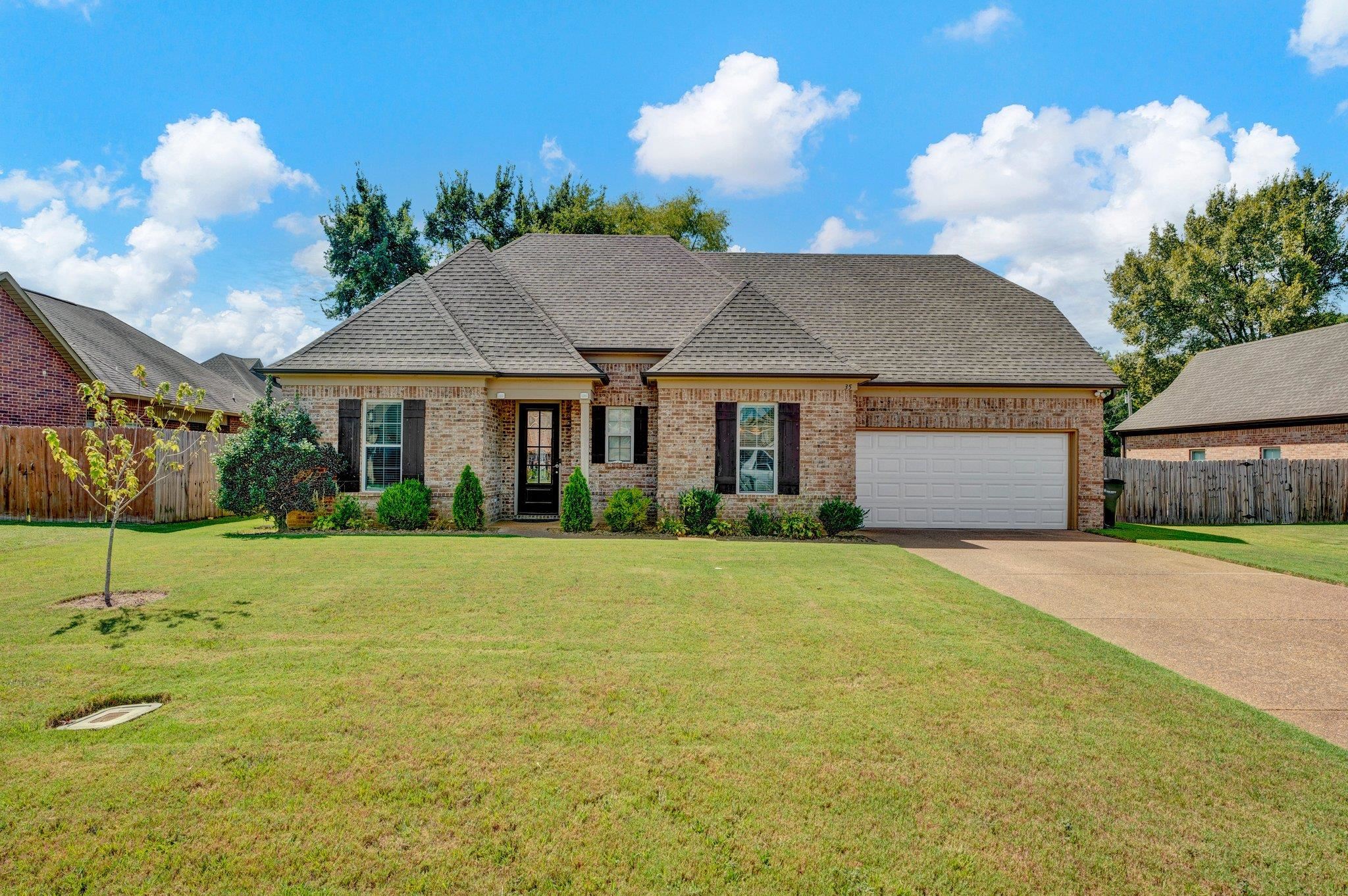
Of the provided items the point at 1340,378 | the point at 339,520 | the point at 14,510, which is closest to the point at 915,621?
the point at 339,520

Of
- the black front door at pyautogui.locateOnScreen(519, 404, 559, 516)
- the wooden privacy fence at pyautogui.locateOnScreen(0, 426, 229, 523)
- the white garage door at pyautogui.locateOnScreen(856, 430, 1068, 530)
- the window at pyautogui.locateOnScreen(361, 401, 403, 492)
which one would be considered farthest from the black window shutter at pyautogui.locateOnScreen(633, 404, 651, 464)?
the wooden privacy fence at pyautogui.locateOnScreen(0, 426, 229, 523)

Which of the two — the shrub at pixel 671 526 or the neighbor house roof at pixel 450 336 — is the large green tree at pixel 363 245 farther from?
the shrub at pixel 671 526

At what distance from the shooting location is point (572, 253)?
17.3 meters

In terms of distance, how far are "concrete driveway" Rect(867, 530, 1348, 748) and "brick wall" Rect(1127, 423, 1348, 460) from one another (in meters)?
12.0

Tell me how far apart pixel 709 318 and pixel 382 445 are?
7.11 metres

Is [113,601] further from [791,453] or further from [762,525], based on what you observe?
[791,453]

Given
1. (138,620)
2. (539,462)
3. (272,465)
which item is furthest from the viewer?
(539,462)

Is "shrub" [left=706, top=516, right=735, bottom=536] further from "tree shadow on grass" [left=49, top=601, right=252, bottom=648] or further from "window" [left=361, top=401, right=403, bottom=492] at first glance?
"tree shadow on grass" [left=49, top=601, right=252, bottom=648]

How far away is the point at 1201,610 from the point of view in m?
7.09

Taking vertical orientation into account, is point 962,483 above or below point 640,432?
below

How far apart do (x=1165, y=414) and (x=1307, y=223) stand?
60.9ft

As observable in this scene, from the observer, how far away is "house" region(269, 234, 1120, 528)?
12.8 m

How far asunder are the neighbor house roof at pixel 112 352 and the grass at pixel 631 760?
1240 centimetres

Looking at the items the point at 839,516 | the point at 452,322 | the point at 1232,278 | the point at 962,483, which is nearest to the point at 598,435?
the point at 452,322
